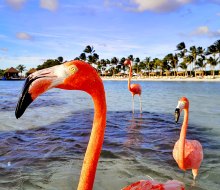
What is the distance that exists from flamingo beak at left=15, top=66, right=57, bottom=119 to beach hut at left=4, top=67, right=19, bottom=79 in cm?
12115

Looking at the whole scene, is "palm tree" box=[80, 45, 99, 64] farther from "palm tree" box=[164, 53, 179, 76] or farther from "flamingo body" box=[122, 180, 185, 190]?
"flamingo body" box=[122, 180, 185, 190]

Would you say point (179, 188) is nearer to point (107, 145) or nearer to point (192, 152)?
point (192, 152)

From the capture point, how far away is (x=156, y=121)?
39.3 feet

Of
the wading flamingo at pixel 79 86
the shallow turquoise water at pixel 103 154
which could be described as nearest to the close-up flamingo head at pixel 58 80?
the wading flamingo at pixel 79 86

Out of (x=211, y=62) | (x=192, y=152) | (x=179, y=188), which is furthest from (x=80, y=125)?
(x=211, y=62)

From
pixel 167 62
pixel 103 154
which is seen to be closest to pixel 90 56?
pixel 167 62

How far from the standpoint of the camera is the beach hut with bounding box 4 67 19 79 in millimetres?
115650

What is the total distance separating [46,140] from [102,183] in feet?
12.0

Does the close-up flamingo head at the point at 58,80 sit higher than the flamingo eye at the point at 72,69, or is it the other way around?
the flamingo eye at the point at 72,69

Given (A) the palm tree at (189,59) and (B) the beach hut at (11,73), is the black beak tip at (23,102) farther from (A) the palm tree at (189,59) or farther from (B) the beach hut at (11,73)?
(B) the beach hut at (11,73)

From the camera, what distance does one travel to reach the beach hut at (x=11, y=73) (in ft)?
379

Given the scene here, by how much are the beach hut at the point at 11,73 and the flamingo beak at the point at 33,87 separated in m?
121

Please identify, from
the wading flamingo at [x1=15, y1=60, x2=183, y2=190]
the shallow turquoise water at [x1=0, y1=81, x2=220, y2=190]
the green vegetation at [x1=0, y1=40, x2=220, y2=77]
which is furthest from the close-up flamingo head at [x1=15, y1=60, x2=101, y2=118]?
the green vegetation at [x1=0, y1=40, x2=220, y2=77]

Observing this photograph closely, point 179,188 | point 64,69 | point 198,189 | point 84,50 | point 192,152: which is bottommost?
point 198,189
